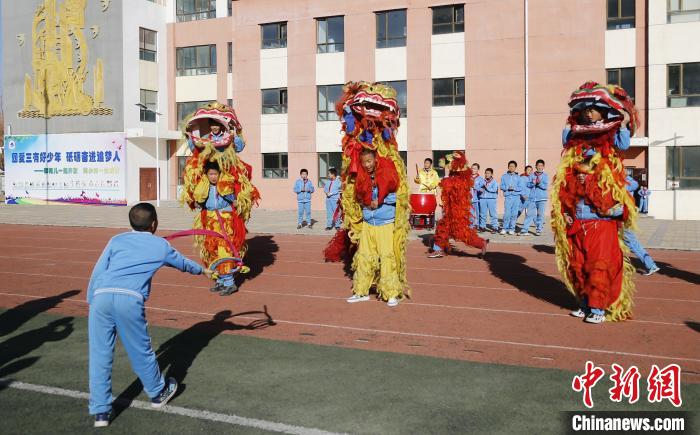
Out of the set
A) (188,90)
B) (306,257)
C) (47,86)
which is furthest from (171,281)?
(47,86)

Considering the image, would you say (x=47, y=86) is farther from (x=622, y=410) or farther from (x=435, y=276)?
(x=622, y=410)

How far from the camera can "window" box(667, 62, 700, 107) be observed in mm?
22781

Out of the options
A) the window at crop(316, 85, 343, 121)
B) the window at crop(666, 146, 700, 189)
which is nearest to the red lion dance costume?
the window at crop(666, 146, 700, 189)

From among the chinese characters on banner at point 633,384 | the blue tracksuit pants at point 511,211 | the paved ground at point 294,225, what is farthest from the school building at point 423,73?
the chinese characters on banner at point 633,384

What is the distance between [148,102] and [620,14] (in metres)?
23.2

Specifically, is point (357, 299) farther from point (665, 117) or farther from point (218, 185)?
point (665, 117)

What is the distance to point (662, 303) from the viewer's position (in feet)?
26.5

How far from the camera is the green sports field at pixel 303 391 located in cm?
423

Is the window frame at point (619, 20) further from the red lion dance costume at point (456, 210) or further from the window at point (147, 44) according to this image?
the window at point (147, 44)

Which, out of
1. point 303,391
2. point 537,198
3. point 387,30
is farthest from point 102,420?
point 387,30

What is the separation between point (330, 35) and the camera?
92.5 ft

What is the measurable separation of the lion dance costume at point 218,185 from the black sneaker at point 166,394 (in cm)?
387

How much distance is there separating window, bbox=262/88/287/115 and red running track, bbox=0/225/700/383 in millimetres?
17200

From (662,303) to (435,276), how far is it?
3.45 m
